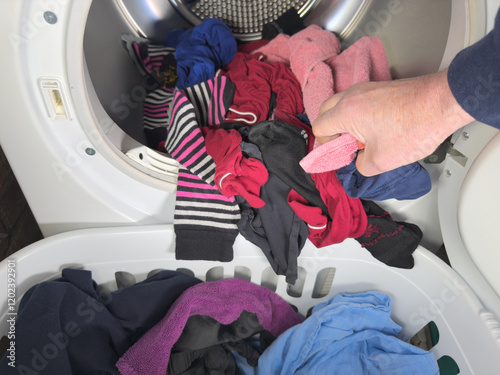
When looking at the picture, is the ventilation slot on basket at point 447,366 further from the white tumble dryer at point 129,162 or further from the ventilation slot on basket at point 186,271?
the ventilation slot on basket at point 186,271

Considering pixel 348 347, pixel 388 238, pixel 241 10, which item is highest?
pixel 241 10

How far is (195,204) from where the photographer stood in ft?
2.20

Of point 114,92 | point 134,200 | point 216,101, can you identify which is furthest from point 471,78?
point 114,92

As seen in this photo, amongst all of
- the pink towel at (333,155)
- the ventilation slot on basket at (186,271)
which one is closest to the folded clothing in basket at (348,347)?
the ventilation slot on basket at (186,271)

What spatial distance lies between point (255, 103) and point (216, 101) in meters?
0.08

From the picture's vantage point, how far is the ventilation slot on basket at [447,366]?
2.20 ft

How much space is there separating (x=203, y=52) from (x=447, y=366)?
0.81 metres

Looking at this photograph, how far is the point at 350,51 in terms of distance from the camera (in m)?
0.69

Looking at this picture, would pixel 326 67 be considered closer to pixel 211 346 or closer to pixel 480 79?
pixel 480 79

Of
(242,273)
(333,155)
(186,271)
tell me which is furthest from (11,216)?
(333,155)

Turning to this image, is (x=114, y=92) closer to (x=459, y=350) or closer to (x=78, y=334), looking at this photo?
(x=78, y=334)

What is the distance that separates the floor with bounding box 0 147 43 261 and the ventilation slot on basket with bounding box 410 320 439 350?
0.97 m

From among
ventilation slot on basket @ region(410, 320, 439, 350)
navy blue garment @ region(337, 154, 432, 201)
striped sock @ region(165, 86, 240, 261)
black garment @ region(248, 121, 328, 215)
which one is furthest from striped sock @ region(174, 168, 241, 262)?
ventilation slot on basket @ region(410, 320, 439, 350)

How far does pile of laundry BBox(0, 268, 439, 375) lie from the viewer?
2.17 ft
